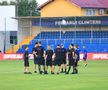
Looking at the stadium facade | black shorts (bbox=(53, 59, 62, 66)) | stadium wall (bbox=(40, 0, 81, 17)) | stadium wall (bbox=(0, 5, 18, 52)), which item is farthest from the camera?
stadium wall (bbox=(40, 0, 81, 17))

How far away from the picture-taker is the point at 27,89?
75.7ft

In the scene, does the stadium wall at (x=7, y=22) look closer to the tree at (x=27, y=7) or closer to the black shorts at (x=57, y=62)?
the tree at (x=27, y=7)

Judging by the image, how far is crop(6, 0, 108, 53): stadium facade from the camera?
75500 mm

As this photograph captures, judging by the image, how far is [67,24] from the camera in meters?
79.4

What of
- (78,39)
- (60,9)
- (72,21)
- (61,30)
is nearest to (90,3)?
(60,9)

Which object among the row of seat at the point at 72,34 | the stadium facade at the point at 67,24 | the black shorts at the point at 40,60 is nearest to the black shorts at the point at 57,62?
the black shorts at the point at 40,60

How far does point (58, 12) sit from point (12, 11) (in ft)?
22.2

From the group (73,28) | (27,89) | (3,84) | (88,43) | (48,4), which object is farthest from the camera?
(48,4)

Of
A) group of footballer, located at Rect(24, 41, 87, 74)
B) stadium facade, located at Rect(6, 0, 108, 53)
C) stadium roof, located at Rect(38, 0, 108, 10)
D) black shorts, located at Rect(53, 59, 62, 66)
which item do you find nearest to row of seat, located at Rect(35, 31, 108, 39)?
stadium facade, located at Rect(6, 0, 108, 53)

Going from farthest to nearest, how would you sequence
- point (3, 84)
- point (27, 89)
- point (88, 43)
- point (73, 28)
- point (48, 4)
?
point (48, 4)
point (73, 28)
point (88, 43)
point (3, 84)
point (27, 89)

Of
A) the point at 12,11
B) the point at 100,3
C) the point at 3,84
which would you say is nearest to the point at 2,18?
the point at 12,11

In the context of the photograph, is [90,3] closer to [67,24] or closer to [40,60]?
[67,24]

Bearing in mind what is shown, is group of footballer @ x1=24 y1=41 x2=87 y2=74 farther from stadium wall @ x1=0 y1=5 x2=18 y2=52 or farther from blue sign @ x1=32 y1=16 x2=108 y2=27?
stadium wall @ x1=0 y1=5 x2=18 y2=52

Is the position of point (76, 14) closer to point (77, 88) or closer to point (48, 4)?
point (48, 4)
